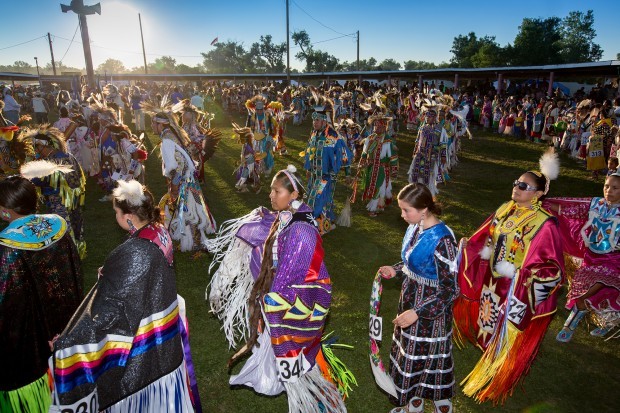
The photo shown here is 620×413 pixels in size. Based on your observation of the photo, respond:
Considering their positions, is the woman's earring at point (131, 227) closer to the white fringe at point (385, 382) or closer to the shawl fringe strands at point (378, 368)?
the shawl fringe strands at point (378, 368)

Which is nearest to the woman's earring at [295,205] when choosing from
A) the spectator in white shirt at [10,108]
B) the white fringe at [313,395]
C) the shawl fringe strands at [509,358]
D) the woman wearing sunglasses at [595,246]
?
the white fringe at [313,395]

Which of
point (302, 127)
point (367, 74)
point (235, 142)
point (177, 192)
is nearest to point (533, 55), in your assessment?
point (367, 74)

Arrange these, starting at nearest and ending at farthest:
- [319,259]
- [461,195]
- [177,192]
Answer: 1. [319,259]
2. [177,192]
3. [461,195]

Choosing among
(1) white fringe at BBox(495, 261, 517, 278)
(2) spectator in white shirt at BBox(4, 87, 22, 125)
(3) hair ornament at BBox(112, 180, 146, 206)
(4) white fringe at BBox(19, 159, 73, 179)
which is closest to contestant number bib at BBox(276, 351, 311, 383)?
(3) hair ornament at BBox(112, 180, 146, 206)

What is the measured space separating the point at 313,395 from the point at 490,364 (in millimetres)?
1620

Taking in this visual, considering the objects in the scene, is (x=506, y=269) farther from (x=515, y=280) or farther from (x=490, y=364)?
(x=490, y=364)

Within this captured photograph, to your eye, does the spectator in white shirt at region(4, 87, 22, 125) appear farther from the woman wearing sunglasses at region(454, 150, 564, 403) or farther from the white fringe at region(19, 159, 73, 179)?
the woman wearing sunglasses at region(454, 150, 564, 403)

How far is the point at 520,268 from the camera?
331 cm

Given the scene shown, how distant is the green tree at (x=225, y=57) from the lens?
8775cm

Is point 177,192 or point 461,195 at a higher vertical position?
point 177,192

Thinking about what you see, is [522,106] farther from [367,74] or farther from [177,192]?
[177,192]

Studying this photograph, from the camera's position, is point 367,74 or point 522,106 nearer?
point 522,106

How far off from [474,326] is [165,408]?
9.56 feet

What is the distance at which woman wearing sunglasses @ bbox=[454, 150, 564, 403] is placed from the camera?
3.19m
